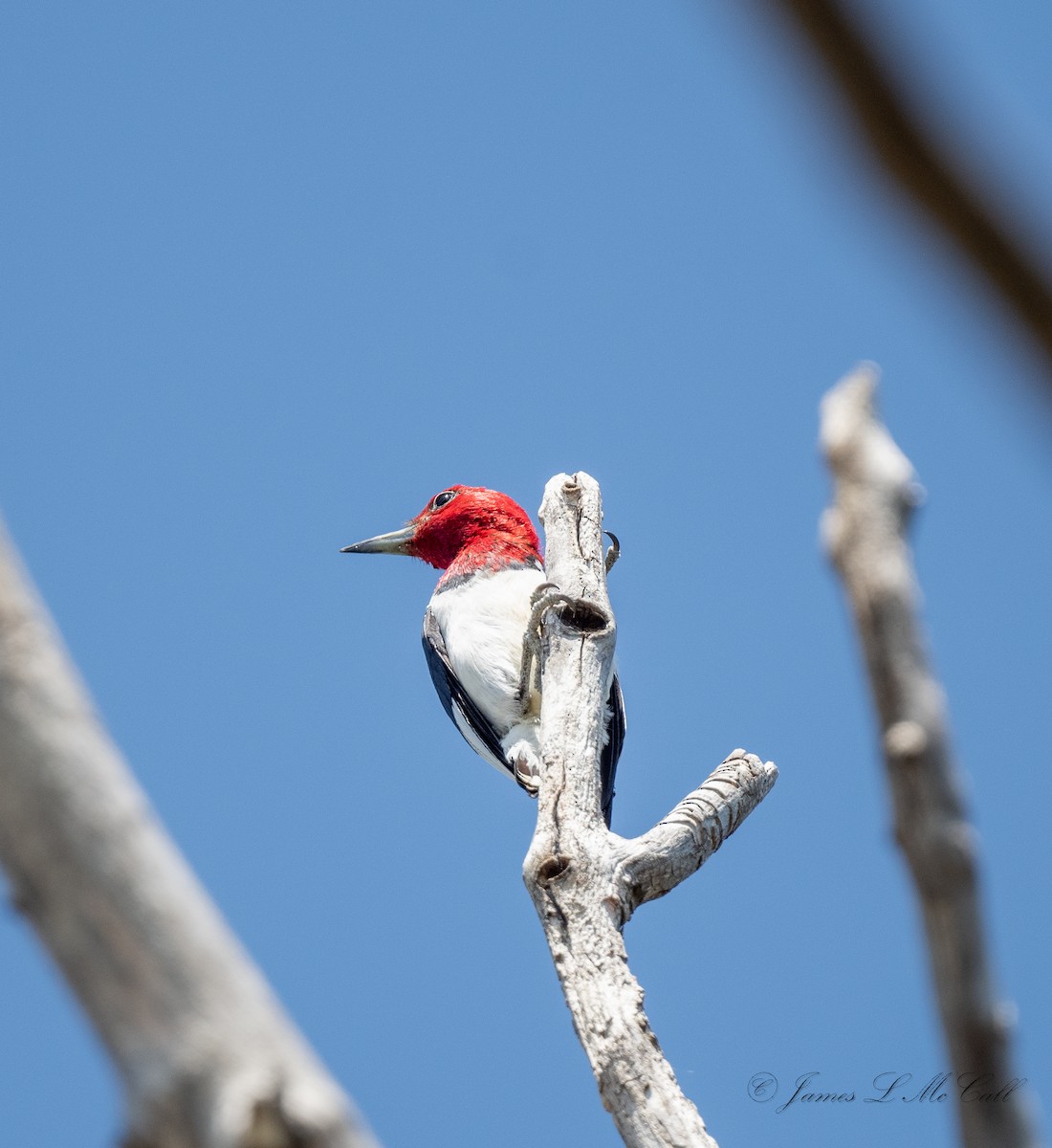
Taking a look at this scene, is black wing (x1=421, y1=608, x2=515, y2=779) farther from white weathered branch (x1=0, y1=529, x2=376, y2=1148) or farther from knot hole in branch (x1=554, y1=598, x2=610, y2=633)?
white weathered branch (x1=0, y1=529, x2=376, y2=1148)

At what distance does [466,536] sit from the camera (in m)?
7.25

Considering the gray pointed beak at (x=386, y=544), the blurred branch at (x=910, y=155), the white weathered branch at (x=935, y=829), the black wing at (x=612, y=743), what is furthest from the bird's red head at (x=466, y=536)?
the blurred branch at (x=910, y=155)

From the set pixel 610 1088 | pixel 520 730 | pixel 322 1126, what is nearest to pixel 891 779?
pixel 322 1126

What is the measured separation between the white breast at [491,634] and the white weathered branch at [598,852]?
3.00ft

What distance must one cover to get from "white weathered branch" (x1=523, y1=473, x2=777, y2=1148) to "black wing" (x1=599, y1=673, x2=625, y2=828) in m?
0.68

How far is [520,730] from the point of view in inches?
239

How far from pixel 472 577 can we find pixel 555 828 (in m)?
2.77

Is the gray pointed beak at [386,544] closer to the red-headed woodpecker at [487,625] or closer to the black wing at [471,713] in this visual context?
the red-headed woodpecker at [487,625]

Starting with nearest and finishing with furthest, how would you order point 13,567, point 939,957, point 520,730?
point 939,957 < point 13,567 < point 520,730

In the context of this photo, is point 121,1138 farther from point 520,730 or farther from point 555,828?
point 520,730

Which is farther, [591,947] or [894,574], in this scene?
[591,947]

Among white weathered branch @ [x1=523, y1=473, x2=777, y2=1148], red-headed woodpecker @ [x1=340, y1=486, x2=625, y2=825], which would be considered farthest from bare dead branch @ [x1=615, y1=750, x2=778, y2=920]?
red-headed woodpecker @ [x1=340, y1=486, x2=625, y2=825]

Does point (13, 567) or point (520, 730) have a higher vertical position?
point (520, 730)

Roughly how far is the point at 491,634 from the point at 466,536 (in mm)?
1209
